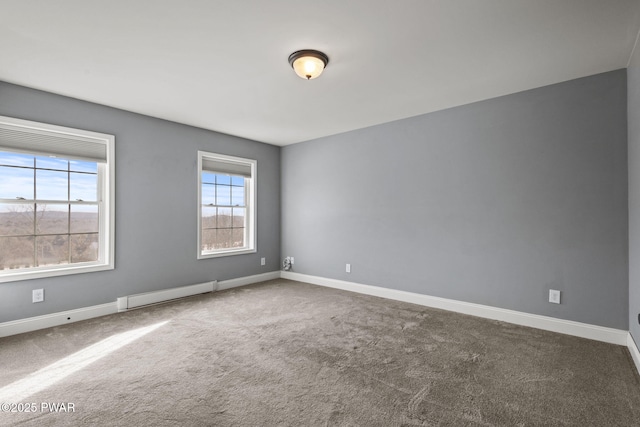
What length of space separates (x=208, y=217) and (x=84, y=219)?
1634mm

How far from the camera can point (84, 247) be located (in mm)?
3688

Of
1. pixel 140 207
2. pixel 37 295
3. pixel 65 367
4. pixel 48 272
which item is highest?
pixel 140 207

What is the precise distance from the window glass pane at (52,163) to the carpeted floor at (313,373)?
1790mm

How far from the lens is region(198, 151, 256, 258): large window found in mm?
4844

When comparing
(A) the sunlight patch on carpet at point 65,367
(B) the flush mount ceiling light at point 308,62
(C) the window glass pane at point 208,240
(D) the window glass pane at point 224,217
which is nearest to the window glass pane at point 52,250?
(A) the sunlight patch on carpet at point 65,367

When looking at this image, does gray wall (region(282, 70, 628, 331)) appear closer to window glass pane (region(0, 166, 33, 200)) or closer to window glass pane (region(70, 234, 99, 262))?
window glass pane (region(70, 234, 99, 262))

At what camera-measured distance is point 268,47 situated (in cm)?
248

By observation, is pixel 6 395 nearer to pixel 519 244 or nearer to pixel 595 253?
pixel 519 244

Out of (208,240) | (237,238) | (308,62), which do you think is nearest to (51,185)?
(208,240)

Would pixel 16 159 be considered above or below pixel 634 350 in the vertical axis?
above

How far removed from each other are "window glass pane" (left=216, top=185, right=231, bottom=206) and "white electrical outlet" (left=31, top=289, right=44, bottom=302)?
2.45 metres

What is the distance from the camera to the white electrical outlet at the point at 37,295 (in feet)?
10.6

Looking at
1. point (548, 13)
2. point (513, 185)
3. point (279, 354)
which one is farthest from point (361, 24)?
point (279, 354)

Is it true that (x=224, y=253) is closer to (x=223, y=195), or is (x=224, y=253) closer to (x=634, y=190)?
(x=223, y=195)
